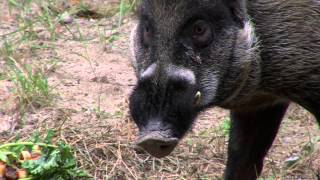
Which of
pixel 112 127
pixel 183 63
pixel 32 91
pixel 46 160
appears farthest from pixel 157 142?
pixel 32 91

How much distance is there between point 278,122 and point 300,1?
71 centimetres

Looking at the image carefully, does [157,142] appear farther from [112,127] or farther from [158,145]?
[112,127]

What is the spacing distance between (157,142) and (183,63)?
1.17ft

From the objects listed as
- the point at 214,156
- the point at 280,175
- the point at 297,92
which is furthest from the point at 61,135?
the point at 297,92

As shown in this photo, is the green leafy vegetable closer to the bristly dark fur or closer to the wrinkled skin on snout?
the bristly dark fur

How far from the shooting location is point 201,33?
351 cm

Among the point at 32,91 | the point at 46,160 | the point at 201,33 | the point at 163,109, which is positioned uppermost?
the point at 201,33

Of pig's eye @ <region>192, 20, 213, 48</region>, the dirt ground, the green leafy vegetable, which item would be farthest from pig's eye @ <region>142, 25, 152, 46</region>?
the dirt ground

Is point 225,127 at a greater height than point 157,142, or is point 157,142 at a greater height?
point 157,142

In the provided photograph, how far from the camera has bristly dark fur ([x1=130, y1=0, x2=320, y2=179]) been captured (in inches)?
133

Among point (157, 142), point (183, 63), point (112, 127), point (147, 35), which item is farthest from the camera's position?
point (112, 127)

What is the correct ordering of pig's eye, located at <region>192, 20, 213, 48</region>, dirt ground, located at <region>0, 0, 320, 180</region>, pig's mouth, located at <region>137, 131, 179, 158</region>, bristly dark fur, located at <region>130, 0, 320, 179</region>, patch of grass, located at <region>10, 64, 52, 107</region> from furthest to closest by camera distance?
1. patch of grass, located at <region>10, 64, 52, 107</region>
2. dirt ground, located at <region>0, 0, 320, 180</region>
3. pig's eye, located at <region>192, 20, 213, 48</region>
4. bristly dark fur, located at <region>130, 0, 320, 179</region>
5. pig's mouth, located at <region>137, 131, 179, 158</region>

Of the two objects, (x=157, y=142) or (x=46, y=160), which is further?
(x=46, y=160)

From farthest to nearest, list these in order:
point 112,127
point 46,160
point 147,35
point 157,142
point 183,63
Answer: point 112,127
point 46,160
point 147,35
point 183,63
point 157,142
